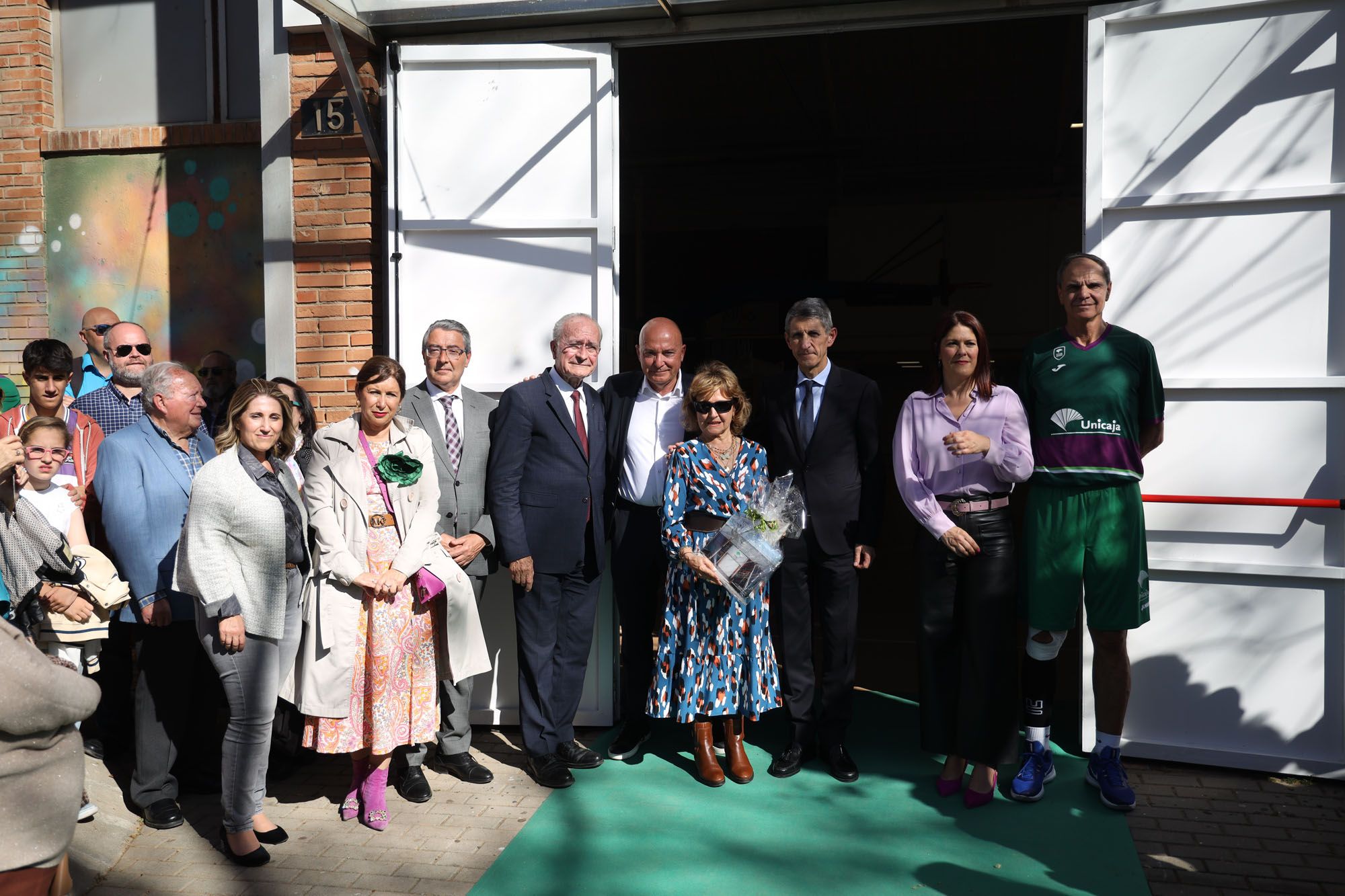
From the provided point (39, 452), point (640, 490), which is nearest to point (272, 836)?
point (39, 452)

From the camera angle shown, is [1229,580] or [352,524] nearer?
[352,524]

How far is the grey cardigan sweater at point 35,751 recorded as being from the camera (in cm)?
247

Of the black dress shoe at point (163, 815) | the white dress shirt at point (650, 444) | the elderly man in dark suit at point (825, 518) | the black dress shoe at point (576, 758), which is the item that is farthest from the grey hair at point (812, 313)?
the black dress shoe at point (163, 815)

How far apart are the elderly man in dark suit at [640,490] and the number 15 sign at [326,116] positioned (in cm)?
220

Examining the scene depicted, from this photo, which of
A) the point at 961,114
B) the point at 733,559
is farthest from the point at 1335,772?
the point at 961,114

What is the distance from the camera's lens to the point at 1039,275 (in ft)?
43.5

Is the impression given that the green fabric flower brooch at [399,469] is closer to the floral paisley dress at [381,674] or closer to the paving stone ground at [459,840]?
the floral paisley dress at [381,674]

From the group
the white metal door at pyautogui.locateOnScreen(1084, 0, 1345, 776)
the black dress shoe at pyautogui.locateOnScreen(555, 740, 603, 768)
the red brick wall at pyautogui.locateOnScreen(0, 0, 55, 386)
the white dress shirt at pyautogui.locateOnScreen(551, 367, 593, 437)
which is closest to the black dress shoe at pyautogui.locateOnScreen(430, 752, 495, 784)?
the black dress shoe at pyautogui.locateOnScreen(555, 740, 603, 768)

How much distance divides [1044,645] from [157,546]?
374 centimetres

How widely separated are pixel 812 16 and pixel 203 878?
4733 mm

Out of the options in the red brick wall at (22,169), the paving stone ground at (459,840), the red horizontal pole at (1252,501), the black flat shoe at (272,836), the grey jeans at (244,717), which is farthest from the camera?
the red brick wall at (22,169)

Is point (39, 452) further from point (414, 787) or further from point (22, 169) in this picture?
point (22, 169)

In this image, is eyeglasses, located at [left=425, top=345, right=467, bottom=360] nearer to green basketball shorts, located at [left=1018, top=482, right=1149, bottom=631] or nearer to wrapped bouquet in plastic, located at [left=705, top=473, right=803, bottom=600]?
wrapped bouquet in plastic, located at [left=705, top=473, right=803, bottom=600]

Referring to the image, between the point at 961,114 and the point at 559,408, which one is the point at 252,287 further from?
the point at 961,114
